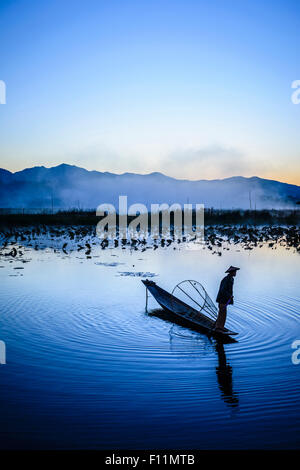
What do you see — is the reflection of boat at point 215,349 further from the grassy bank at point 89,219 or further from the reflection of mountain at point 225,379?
the grassy bank at point 89,219

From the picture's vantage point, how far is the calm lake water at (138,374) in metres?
4.76

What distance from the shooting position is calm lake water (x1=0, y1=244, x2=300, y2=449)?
4.76m

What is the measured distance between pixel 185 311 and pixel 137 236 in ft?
82.3

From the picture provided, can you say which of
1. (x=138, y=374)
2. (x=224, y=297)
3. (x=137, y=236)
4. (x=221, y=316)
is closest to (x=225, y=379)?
(x=138, y=374)

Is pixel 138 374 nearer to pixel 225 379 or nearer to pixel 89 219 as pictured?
pixel 225 379

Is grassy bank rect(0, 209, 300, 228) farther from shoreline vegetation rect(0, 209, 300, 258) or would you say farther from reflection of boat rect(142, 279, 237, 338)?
reflection of boat rect(142, 279, 237, 338)

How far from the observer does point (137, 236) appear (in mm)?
34906

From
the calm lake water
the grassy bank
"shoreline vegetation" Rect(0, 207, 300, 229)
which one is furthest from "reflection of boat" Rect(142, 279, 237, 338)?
"shoreline vegetation" Rect(0, 207, 300, 229)

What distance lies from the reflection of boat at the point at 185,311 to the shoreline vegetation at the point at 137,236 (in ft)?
39.5

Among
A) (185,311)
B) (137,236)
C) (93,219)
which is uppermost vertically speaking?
(93,219)

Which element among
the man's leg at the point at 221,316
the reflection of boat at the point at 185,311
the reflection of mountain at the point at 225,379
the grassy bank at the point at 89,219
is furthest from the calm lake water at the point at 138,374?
the grassy bank at the point at 89,219

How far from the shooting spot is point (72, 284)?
13930 millimetres

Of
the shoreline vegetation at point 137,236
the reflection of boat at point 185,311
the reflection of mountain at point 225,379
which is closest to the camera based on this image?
the reflection of mountain at point 225,379
